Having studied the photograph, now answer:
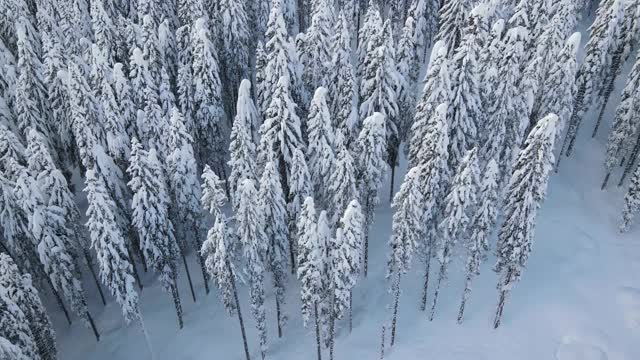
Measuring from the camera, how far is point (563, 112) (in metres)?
40.4

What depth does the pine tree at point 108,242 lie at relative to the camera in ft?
106

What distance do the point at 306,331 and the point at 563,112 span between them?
83.4 feet

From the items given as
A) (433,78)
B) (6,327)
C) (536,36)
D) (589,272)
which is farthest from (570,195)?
(6,327)

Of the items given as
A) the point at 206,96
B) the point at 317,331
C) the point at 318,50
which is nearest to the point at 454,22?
the point at 318,50

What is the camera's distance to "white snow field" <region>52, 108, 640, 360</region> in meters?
36.9

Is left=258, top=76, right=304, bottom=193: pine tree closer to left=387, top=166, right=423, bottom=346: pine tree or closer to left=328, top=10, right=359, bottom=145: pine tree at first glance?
left=328, top=10, right=359, bottom=145: pine tree

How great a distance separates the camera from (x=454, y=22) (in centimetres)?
4125

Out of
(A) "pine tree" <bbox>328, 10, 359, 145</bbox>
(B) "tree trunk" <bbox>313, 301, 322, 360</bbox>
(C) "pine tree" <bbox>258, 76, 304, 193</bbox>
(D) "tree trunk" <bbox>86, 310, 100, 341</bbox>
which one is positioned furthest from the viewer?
(D) "tree trunk" <bbox>86, 310, 100, 341</bbox>

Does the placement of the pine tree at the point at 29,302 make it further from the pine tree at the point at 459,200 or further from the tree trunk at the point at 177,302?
the pine tree at the point at 459,200

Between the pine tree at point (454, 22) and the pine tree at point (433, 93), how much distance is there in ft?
25.8

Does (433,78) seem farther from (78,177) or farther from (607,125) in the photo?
(78,177)

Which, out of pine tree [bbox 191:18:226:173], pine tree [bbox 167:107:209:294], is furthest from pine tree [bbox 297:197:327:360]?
pine tree [bbox 191:18:226:173]

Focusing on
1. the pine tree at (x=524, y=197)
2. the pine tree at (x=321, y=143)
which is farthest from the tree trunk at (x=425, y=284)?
the pine tree at (x=321, y=143)

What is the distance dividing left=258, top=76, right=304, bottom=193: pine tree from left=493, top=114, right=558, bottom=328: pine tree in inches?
548
